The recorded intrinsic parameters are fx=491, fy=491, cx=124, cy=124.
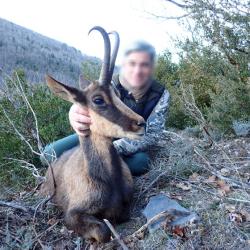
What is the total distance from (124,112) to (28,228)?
155cm

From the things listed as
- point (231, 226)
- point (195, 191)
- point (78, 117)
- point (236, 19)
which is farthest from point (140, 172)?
point (236, 19)

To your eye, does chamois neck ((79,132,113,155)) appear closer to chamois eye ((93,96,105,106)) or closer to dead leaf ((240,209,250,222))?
chamois eye ((93,96,105,106))

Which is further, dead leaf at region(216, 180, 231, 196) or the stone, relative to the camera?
dead leaf at region(216, 180, 231, 196)

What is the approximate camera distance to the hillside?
31.7 m

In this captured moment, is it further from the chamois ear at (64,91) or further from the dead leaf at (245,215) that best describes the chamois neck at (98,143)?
the dead leaf at (245,215)

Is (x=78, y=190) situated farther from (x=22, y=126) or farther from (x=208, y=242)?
(x=22, y=126)

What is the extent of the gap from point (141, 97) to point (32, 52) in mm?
35235

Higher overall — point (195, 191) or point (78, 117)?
point (78, 117)

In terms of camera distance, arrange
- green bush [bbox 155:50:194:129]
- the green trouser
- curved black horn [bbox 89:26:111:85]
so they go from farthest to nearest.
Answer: green bush [bbox 155:50:194:129]
the green trouser
curved black horn [bbox 89:26:111:85]

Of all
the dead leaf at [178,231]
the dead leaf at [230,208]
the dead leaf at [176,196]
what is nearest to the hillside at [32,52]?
the dead leaf at [176,196]

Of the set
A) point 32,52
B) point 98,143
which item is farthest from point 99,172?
point 32,52

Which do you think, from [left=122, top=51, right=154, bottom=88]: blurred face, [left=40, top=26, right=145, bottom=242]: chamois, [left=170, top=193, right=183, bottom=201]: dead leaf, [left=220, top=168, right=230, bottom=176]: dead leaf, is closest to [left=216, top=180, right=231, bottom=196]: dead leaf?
[left=220, top=168, right=230, bottom=176]: dead leaf

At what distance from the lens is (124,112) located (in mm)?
4984

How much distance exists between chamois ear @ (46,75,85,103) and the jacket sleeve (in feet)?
3.73
